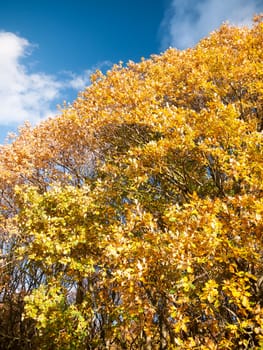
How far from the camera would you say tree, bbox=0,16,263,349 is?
5902 mm

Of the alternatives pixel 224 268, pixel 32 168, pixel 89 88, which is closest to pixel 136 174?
pixel 224 268

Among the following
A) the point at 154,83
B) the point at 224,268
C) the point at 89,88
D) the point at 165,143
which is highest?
the point at 89,88

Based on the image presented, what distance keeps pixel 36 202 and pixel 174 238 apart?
520 centimetres

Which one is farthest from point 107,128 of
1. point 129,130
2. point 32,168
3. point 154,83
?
point 32,168

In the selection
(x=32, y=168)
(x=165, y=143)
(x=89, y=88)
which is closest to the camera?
(x=165, y=143)

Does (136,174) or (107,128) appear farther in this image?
(107,128)

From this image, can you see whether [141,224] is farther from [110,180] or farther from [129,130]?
[129,130]

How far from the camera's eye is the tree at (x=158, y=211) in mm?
5902

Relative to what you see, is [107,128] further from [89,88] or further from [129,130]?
[89,88]

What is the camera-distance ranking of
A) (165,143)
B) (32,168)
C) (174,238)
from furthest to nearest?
(32,168)
(165,143)
(174,238)

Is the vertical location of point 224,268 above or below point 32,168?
below

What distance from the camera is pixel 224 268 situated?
6.88 metres

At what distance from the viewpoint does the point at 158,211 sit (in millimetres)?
10414

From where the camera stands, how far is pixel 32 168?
16.5 meters
